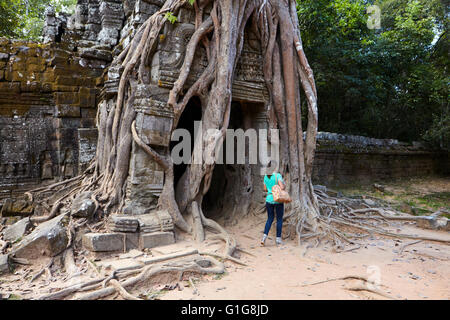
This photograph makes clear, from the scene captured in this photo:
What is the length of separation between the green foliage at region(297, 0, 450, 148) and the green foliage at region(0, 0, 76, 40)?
8.11 metres

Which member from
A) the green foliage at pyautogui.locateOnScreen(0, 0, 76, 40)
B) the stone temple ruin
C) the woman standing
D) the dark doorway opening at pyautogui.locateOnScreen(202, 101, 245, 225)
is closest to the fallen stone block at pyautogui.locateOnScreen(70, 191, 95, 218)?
the stone temple ruin

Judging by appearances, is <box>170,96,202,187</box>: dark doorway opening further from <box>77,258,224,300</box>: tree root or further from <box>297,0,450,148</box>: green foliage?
<box>297,0,450,148</box>: green foliage

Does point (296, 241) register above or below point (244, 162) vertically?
below

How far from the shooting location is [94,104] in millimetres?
6355

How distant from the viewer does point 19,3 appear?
34.4 ft

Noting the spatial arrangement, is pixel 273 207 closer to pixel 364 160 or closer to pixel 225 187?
pixel 225 187

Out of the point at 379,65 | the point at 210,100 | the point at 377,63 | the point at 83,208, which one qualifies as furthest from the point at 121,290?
the point at 379,65

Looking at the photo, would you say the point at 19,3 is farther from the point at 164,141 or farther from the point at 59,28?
the point at 164,141

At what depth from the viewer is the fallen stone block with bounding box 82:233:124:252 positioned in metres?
3.73

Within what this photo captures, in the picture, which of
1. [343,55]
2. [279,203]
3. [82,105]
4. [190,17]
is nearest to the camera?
[279,203]

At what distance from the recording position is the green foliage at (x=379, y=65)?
30.5ft

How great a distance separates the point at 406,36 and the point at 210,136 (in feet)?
30.1

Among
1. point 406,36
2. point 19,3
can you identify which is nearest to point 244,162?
point 406,36

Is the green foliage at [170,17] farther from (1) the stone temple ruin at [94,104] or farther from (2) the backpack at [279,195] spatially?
(2) the backpack at [279,195]
